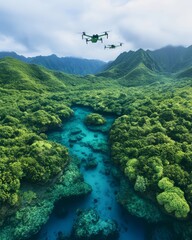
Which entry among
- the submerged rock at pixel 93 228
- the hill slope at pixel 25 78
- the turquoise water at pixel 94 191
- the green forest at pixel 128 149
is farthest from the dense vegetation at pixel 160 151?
A: the hill slope at pixel 25 78

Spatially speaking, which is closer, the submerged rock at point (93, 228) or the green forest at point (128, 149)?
the submerged rock at point (93, 228)

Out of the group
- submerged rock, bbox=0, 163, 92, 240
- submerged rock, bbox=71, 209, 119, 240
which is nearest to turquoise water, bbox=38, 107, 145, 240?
submerged rock, bbox=71, 209, 119, 240

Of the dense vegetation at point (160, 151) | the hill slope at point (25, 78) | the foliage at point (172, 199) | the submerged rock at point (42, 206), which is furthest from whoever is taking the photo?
the hill slope at point (25, 78)

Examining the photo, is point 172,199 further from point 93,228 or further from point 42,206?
point 42,206

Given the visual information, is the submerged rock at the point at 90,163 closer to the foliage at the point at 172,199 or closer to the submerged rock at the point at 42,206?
the submerged rock at the point at 42,206

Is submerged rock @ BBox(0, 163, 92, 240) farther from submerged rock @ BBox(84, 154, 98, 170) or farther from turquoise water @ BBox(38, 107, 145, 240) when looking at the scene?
submerged rock @ BBox(84, 154, 98, 170)

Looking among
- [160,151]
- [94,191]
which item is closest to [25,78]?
[94,191]

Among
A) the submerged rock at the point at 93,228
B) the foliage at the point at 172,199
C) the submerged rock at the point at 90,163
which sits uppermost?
the foliage at the point at 172,199
